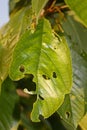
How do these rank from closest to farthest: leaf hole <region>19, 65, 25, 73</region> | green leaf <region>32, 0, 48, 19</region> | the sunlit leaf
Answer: green leaf <region>32, 0, 48, 19</region> → leaf hole <region>19, 65, 25, 73</region> → the sunlit leaf

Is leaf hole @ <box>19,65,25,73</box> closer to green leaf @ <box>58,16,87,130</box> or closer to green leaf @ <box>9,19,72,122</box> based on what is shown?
green leaf @ <box>9,19,72,122</box>

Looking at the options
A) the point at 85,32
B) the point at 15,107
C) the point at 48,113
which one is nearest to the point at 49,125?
the point at 15,107

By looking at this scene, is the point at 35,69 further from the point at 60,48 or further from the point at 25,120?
the point at 25,120

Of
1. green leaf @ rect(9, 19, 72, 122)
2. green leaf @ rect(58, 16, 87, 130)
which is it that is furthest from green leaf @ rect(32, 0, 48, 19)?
green leaf @ rect(58, 16, 87, 130)

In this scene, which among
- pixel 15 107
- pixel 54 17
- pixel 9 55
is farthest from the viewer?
pixel 15 107

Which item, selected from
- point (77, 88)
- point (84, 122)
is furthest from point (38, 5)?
point (84, 122)

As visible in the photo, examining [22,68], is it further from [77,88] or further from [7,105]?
[7,105]
